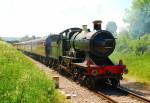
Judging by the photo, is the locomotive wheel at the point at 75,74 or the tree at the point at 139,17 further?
the tree at the point at 139,17

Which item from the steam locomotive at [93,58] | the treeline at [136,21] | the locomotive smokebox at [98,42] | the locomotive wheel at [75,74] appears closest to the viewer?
the steam locomotive at [93,58]

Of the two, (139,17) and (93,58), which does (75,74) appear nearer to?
(93,58)

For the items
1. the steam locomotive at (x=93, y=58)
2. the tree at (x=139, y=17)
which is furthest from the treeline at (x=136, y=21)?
the steam locomotive at (x=93, y=58)

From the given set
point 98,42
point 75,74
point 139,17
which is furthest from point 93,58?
point 139,17

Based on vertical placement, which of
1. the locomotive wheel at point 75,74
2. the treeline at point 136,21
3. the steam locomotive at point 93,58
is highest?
the treeline at point 136,21

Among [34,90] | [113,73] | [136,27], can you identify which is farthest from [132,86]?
[136,27]

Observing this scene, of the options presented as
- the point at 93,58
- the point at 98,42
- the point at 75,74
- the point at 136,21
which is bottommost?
the point at 75,74

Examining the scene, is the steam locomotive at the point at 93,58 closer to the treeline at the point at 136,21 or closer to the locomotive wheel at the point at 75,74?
the locomotive wheel at the point at 75,74

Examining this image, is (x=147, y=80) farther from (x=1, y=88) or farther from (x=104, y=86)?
(x=1, y=88)

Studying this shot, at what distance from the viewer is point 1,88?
8.23 metres

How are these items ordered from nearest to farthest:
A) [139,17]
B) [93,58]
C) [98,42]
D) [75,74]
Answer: [98,42] < [93,58] < [75,74] < [139,17]

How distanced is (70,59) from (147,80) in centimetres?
490

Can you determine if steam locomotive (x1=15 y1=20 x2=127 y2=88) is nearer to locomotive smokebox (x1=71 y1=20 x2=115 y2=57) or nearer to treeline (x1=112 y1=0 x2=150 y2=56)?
locomotive smokebox (x1=71 y1=20 x2=115 y2=57)

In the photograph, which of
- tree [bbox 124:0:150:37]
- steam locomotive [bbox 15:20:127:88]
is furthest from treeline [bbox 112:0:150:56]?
steam locomotive [bbox 15:20:127:88]
